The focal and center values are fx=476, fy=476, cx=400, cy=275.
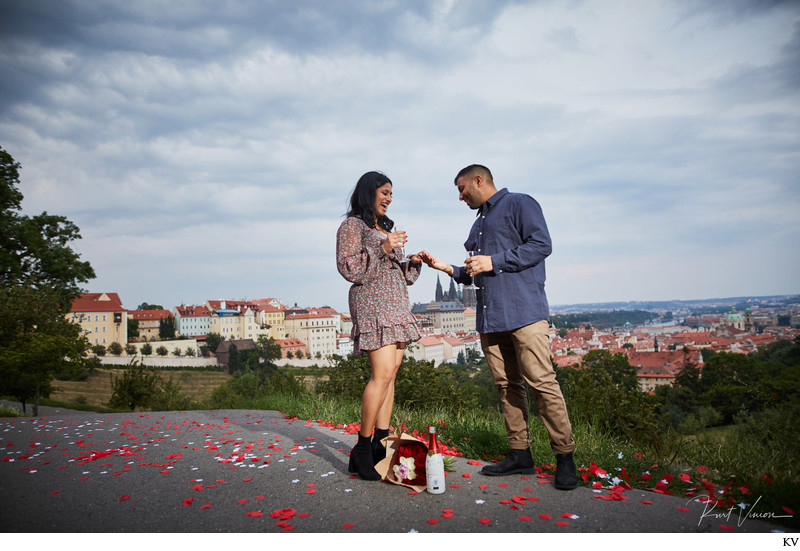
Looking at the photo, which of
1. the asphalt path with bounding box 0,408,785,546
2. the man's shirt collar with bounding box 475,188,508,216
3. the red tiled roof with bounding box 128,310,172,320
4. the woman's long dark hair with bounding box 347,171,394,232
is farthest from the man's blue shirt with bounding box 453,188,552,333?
the red tiled roof with bounding box 128,310,172,320

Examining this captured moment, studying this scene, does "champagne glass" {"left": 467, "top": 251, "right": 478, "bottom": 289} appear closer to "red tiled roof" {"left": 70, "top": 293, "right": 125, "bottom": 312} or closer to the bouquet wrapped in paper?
the bouquet wrapped in paper

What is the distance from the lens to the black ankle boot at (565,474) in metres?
2.53

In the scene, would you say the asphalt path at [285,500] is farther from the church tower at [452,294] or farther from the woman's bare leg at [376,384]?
the church tower at [452,294]

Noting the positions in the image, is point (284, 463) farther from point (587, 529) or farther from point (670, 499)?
point (670, 499)

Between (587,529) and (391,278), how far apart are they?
1671 mm

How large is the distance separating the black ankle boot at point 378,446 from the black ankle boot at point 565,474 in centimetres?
101

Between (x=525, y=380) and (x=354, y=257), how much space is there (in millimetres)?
1267

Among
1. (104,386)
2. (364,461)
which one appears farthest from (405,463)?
(104,386)

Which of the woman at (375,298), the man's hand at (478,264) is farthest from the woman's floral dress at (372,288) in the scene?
the man's hand at (478,264)

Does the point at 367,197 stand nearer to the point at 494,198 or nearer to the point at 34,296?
the point at 494,198

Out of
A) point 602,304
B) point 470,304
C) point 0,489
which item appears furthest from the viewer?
point 602,304

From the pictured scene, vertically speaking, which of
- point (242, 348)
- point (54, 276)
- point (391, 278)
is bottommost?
point (242, 348)

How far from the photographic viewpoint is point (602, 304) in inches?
7864

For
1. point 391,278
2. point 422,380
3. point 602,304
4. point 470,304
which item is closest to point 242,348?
point 470,304
